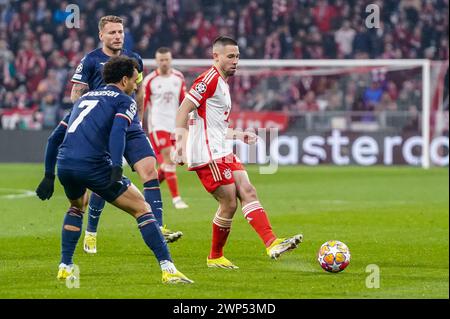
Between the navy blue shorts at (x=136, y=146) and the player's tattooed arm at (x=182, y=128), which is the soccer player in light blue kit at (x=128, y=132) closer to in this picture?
the navy blue shorts at (x=136, y=146)

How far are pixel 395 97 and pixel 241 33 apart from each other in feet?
20.3

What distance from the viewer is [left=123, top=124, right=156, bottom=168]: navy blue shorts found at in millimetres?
10219

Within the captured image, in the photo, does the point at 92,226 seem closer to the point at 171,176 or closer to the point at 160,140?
the point at 171,176

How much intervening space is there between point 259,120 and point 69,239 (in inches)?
703

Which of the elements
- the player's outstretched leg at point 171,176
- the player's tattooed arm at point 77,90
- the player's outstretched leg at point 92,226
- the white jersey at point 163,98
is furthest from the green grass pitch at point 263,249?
the player's tattooed arm at point 77,90

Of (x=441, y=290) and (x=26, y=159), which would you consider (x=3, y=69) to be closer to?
(x=26, y=159)

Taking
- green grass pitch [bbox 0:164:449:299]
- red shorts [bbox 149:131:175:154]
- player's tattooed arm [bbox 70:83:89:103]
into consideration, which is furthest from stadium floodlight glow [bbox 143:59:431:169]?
player's tattooed arm [bbox 70:83:89:103]

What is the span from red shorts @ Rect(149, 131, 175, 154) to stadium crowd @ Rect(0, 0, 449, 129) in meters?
11.7

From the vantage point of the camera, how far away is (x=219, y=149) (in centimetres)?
973

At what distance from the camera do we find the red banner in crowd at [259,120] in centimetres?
2630

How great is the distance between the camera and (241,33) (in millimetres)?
31469

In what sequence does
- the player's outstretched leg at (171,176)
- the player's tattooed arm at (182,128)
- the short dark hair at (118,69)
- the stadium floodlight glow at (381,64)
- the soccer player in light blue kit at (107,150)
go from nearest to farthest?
the soccer player in light blue kit at (107,150), the short dark hair at (118,69), the player's tattooed arm at (182,128), the player's outstretched leg at (171,176), the stadium floodlight glow at (381,64)

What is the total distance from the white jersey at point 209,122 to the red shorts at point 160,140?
6.34 meters

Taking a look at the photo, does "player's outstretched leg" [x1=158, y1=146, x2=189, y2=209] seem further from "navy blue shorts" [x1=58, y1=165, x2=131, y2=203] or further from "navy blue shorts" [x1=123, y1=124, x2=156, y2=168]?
"navy blue shorts" [x1=58, y1=165, x2=131, y2=203]
